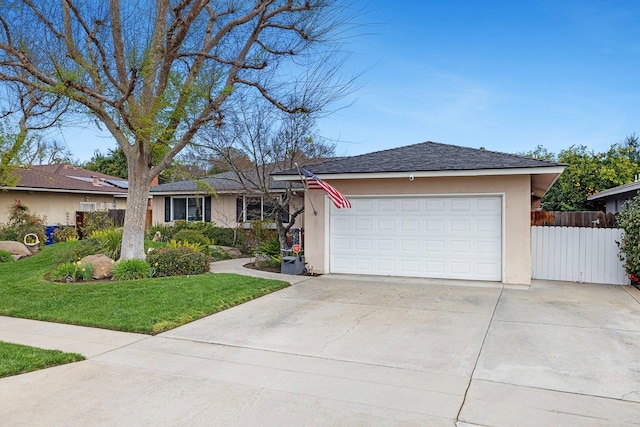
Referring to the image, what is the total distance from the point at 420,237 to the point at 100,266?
301 inches

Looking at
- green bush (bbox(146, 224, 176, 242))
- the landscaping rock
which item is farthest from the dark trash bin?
green bush (bbox(146, 224, 176, 242))

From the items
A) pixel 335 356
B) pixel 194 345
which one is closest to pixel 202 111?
pixel 194 345

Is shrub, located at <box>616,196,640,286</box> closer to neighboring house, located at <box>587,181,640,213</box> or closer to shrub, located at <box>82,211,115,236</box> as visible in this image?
neighboring house, located at <box>587,181,640,213</box>

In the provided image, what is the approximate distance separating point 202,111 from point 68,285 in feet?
15.5

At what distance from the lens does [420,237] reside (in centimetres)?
1051

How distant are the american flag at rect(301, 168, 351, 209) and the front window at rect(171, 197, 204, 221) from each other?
992cm

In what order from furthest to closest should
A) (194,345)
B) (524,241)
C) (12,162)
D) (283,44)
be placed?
(12,162) → (283,44) → (524,241) → (194,345)

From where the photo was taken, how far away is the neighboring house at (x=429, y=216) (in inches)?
382

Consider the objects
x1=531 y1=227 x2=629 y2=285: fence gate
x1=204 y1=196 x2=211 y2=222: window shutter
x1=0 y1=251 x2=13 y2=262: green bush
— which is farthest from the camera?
x1=204 y1=196 x2=211 y2=222: window shutter

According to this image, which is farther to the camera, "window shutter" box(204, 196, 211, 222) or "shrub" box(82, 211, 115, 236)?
"window shutter" box(204, 196, 211, 222)

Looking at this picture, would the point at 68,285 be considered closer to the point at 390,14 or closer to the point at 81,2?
the point at 81,2

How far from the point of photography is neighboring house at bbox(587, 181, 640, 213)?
13691 mm

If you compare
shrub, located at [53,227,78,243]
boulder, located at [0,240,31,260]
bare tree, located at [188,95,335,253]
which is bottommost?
boulder, located at [0,240,31,260]

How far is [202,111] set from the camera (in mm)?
9938
